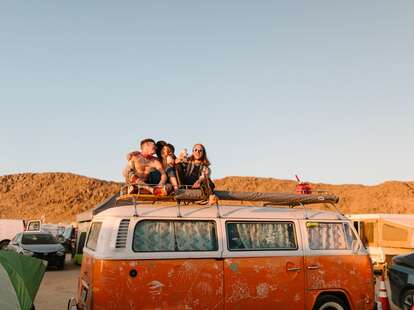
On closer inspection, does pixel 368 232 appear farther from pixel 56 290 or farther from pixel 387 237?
pixel 56 290

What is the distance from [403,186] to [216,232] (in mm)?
65766

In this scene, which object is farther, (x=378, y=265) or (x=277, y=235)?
(x=378, y=265)

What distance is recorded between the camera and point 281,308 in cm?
718

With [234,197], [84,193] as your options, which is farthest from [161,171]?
[84,193]

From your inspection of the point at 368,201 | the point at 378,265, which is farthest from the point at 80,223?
the point at 368,201

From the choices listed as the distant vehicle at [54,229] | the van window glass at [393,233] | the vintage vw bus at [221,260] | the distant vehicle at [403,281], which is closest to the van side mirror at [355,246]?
the vintage vw bus at [221,260]

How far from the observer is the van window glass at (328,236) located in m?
7.82

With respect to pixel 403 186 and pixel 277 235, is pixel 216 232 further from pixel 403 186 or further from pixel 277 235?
pixel 403 186

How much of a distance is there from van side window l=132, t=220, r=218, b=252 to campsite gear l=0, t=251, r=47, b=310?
80.1 inches

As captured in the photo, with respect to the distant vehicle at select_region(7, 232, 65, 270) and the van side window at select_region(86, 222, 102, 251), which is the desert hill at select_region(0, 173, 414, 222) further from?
the van side window at select_region(86, 222, 102, 251)

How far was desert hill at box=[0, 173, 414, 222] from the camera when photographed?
62488 mm

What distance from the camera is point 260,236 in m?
7.38

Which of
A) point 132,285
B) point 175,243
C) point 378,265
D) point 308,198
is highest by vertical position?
point 308,198

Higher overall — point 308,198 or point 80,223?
point 308,198
